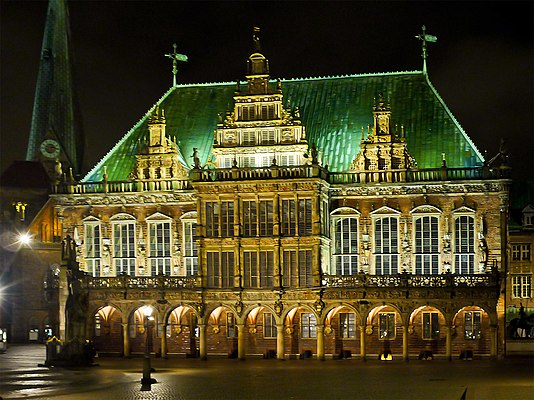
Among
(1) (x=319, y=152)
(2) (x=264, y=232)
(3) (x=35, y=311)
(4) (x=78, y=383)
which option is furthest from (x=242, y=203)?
(3) (x=35, y=311)

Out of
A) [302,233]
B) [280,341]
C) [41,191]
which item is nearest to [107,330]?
[280,341]

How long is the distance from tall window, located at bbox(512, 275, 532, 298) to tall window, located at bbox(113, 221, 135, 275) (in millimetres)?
35906

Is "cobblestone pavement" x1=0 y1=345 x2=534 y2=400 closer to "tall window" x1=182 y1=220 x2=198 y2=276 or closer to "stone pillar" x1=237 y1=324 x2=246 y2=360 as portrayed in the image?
"stone pillar" x1=237 y1=324 x2=246 y2=360

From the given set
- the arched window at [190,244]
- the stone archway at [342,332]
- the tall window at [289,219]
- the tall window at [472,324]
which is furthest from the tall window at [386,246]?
the arched window at [190,244]

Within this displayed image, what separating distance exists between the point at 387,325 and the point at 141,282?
51.0 feet

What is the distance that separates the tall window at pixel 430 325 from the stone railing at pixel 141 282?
1423cm

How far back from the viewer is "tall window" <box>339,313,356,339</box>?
249ft

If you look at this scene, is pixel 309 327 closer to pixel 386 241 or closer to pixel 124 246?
pixel 386 241

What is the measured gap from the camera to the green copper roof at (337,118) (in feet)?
257

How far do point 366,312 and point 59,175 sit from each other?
24117 mm

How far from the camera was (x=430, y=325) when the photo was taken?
74.9 meters

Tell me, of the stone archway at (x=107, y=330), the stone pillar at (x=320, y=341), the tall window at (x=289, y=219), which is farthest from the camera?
the stone archway at (x=107, y=330)

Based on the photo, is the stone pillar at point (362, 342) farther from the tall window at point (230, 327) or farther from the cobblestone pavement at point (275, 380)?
the tall window at point (230, 327)

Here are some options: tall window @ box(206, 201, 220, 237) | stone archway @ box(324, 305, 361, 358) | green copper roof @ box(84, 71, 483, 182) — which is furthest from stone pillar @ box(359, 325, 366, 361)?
green copper roof @ box(84, 71, 483, 182)
